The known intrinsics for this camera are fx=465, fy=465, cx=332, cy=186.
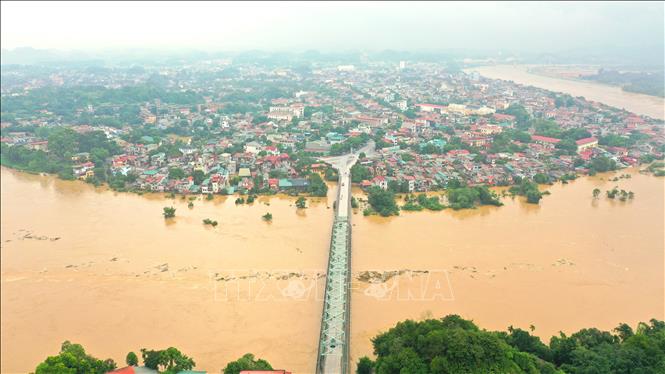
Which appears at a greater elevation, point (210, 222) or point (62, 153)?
point (62, 153)

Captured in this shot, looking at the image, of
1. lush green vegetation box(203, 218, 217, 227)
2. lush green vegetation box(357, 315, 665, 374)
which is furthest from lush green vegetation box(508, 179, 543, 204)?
lush green vegetation box(203, 218, 217, 227)

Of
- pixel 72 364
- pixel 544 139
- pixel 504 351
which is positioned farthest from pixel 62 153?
pixel 544 139

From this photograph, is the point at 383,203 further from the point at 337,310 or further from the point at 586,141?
the point at 586,141

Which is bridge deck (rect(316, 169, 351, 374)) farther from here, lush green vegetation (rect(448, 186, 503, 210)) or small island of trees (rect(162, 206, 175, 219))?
small island of trees (rect(162, 206, 175, 219))

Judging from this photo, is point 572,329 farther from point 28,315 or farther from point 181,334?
point 28,315

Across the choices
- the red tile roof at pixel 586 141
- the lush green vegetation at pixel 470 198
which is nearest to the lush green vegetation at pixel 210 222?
the lush green vegetation at pixel 470 198

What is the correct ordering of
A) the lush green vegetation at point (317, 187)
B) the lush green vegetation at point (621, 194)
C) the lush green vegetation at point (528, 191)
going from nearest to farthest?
the lush green vegetation at point (528, 191) < the lush green vegetation at point (621, 194) < the lush green vegetation at point (317, 187)

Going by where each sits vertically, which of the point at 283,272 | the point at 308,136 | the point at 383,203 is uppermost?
the point at 308,136

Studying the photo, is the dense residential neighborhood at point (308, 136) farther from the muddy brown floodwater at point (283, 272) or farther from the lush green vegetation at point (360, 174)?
the muddy brown floodwater at point (283, 272)
